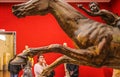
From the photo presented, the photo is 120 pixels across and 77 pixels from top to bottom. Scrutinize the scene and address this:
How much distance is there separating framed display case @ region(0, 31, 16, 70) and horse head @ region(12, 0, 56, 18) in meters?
4.36

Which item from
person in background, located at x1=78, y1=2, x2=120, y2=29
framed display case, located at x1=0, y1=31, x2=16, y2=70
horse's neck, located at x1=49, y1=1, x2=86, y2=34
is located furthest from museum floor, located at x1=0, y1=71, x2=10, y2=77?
person in background, located at x1=78, y1=2, x2=120, y2=29

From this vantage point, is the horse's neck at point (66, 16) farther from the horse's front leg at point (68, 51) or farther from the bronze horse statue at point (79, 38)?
the horse's front leg at point (68, 51)

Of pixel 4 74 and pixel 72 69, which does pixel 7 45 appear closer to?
pixel 4 74

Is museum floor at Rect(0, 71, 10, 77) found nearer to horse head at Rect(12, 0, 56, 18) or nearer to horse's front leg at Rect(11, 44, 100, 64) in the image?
horse head at Rect(12, 0, 56, 18)

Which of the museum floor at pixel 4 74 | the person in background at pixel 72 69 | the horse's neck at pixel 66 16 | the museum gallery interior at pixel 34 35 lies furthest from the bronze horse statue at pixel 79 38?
the museum gallery interior at pixel 34 35

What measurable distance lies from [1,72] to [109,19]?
14.5 feet

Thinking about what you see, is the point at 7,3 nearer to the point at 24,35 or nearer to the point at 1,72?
the point at 24,35

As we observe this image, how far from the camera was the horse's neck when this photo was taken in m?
2.54

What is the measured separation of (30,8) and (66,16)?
1.03 ft

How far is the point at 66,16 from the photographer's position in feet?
8.38

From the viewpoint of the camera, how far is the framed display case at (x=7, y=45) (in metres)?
6.76

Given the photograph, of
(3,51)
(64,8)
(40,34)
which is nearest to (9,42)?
(3,51)

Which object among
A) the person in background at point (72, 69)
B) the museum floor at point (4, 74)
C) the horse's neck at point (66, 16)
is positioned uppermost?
the horse's neck at point (66, 16)

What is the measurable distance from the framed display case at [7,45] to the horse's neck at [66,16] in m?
4.34
